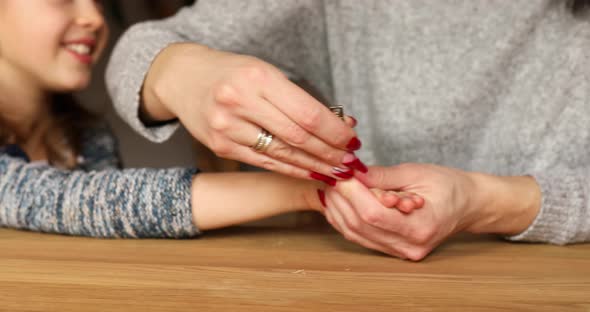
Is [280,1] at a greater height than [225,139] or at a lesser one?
greater

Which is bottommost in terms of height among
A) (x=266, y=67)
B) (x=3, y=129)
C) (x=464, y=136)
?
(x=3, y=129)

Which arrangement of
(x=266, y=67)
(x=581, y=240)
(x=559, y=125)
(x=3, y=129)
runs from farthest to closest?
(x=3, y=129), (x=559, y=125), (x=581, y=240), (x=266, y=67)

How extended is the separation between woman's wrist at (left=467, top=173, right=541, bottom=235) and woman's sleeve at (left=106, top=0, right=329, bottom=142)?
420 mm

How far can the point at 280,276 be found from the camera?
0.52m

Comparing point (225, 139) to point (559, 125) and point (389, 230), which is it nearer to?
point (389, 230)

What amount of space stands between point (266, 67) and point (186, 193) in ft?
0.80

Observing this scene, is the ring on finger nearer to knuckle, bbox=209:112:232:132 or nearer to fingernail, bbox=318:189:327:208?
knuckle, bbox=209:112:232:132

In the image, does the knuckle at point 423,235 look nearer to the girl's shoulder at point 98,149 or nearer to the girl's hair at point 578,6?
the girl's hair at point 578,6

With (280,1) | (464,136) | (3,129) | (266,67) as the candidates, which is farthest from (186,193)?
(3,129)

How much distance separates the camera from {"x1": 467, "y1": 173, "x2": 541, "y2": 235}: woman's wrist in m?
0.66

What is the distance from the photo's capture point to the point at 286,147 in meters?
0.57

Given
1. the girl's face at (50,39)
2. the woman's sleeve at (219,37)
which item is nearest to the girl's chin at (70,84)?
the girl's face at (50,39)

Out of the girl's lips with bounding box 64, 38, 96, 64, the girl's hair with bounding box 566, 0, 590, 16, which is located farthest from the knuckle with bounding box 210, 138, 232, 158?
the girl's lips with bounding box 64, 38, 96, 64

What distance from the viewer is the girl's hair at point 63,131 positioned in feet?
3.79
